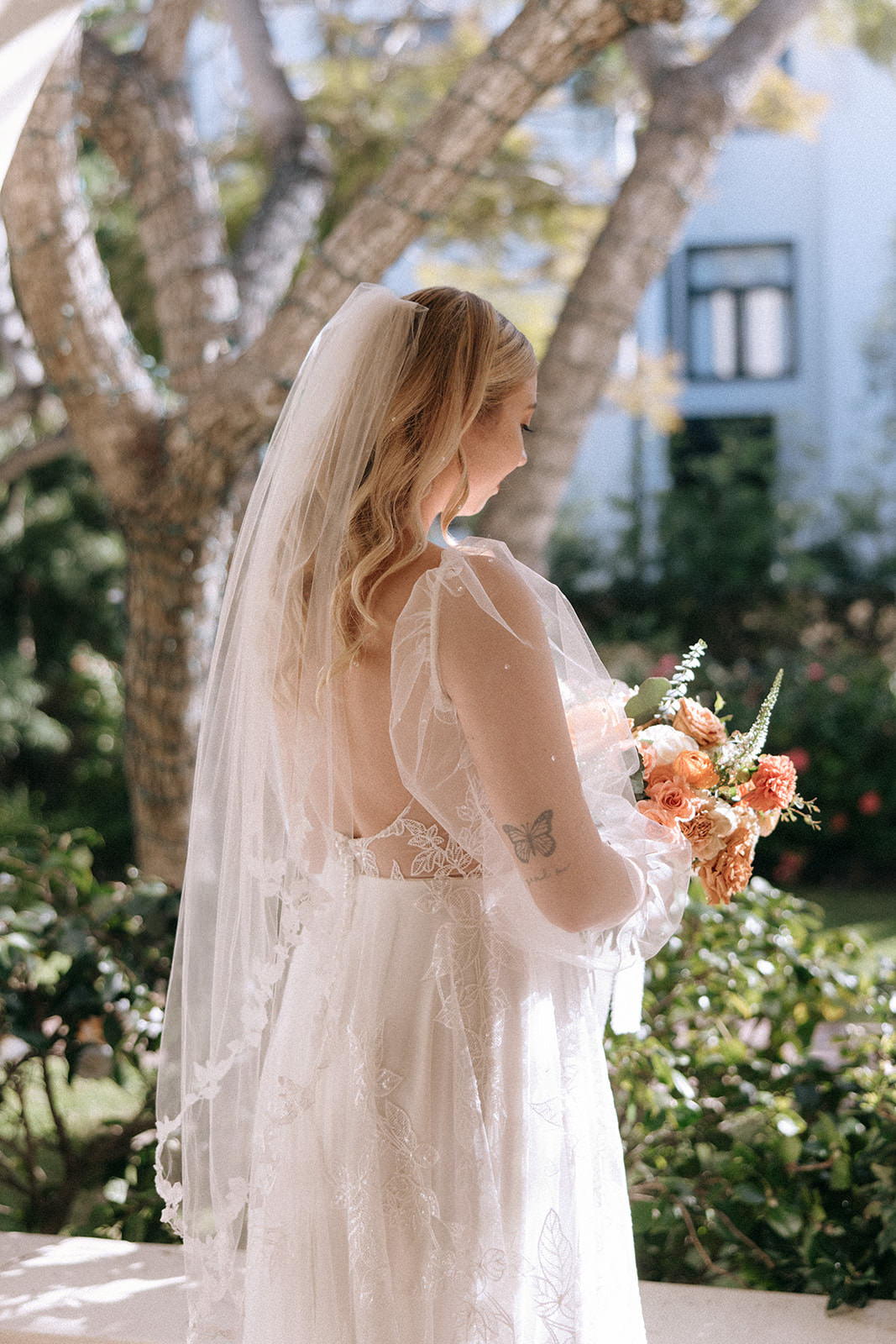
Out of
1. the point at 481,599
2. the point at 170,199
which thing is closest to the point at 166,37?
the point at 170,199

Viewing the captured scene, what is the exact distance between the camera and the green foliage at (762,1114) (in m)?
2.37

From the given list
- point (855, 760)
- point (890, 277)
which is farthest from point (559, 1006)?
point (890, 277)

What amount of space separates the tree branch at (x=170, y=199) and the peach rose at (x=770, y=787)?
240cm

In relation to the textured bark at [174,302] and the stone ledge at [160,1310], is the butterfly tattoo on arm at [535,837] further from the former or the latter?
the textured bark at [174,302]

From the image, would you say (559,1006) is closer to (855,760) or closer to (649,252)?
(649,252)

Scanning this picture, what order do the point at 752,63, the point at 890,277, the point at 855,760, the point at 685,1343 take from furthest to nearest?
the point at 890,277
the point at 855,760
the point at 752,63
the point at 685,1343

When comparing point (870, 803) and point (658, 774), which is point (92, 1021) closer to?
point (658, 774)

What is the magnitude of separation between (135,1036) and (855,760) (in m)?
5.05

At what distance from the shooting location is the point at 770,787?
5.88ft

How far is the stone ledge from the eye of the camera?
2.11 m

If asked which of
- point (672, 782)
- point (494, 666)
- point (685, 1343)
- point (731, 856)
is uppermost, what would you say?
point (494, 666)

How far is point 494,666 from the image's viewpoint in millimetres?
1412

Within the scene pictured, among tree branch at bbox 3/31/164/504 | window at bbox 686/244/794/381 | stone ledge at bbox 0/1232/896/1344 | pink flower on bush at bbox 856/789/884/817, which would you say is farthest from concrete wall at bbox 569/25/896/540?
stone ledge at bbox 0/1232/896/1344

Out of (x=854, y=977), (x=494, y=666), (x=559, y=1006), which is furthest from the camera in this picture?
(x=854, y=977)
